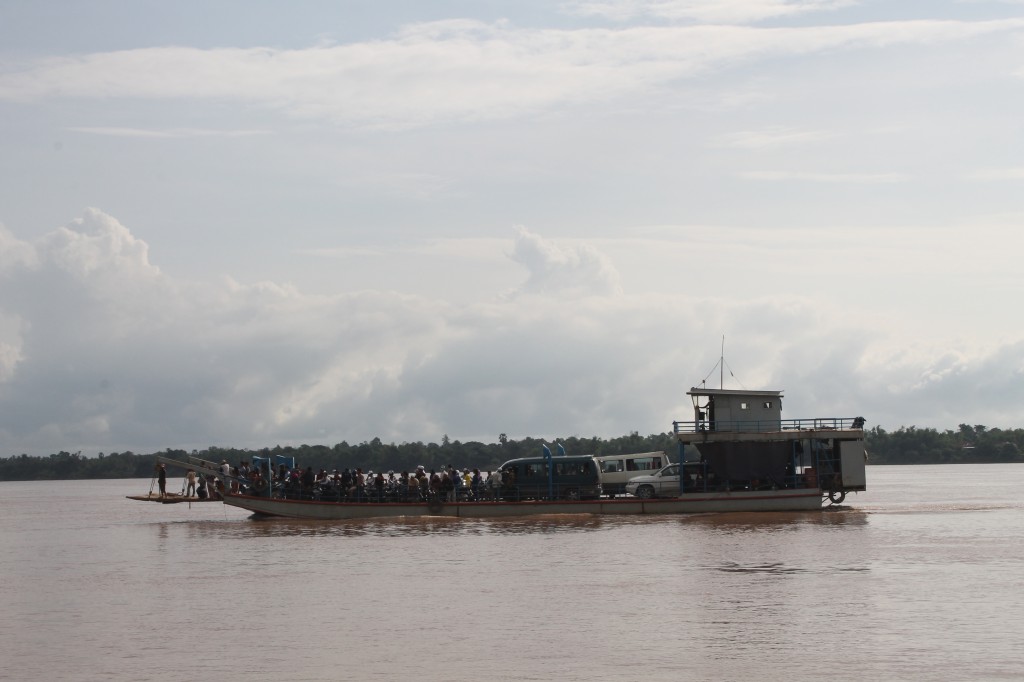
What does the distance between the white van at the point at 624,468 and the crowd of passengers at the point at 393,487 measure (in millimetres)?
6531

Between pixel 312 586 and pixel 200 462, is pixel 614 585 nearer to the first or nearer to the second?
pixel 312 586

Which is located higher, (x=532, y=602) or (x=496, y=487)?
(x=496, y=487)

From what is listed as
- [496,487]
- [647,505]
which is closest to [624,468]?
[647,505]

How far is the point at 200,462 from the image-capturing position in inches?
2119

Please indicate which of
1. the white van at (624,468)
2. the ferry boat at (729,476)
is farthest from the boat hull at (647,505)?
the white van at (624,468)

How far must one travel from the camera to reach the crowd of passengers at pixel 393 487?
163 ft

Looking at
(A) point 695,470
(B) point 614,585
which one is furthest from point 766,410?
(B) point 614,585

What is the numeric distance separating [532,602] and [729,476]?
862 inches

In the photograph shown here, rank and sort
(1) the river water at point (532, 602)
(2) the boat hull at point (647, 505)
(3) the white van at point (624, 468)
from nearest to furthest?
(1) the river water at point (532, 602)
(2) the boat hull at point (647, 505)
(3) the white van at point (624, 468)

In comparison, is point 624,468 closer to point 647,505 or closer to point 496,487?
point 647,505

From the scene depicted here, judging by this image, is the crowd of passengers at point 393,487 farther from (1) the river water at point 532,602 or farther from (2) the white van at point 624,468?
(2) the white van at point 624,468

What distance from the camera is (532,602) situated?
28.6 metres

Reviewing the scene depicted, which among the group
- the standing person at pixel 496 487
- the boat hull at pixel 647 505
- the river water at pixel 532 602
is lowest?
the river water at pixel 532 602

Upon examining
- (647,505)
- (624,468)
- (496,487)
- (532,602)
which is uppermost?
(624,468)
